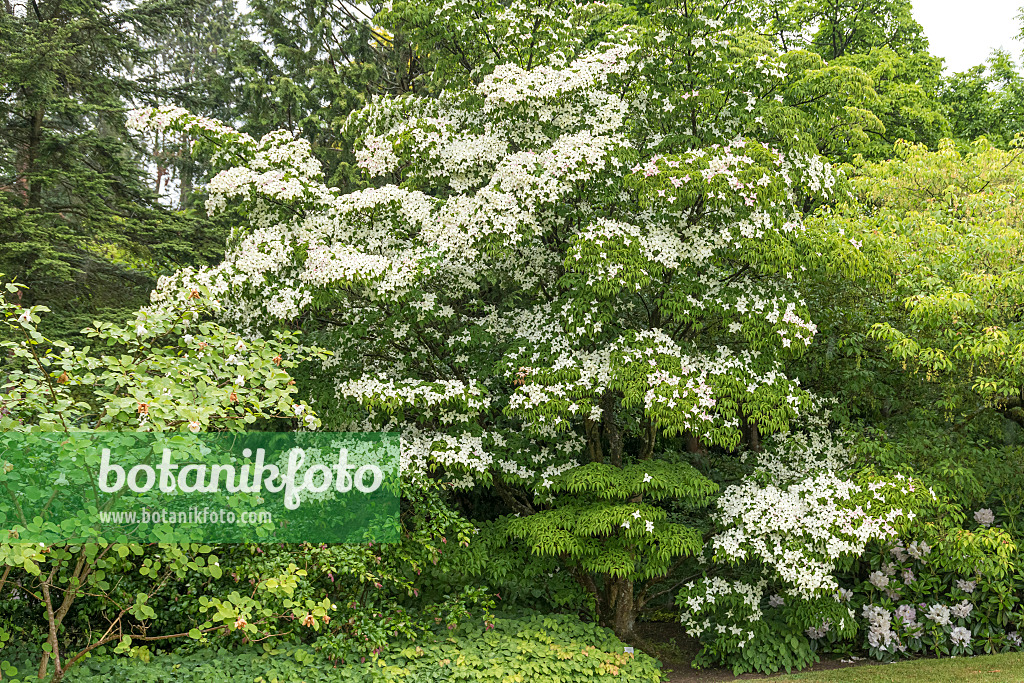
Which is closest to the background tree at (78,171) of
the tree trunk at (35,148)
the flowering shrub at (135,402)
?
the tree trunk at (35,148)

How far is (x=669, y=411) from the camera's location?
6.28 meters

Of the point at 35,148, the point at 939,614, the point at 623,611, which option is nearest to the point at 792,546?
the point at 623,611

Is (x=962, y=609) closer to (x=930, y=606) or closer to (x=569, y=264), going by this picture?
(x=930, y=606)

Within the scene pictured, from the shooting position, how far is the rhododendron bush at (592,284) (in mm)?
6652

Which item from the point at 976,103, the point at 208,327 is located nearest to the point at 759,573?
the point at 208,327

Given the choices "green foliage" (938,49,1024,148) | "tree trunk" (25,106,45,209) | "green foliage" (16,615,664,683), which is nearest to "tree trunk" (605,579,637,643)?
"green foliage" (16,615,664,683)

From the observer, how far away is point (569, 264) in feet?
21.9

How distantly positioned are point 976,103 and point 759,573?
1443 centimetres

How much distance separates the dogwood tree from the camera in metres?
6.71

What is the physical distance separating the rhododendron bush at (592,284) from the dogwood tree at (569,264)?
29 mm

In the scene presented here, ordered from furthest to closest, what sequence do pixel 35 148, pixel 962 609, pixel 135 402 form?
pixel 35 148, pixel 962 609, pixel 135 402

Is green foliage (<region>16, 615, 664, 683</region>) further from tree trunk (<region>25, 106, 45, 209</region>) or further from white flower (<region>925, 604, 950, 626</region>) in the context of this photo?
tree trunk (<region>25, 106, 45, 209</region>)

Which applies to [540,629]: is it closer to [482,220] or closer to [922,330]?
[482,220]

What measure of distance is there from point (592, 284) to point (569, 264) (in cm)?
30
